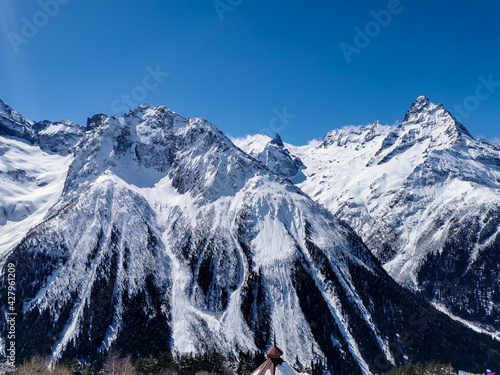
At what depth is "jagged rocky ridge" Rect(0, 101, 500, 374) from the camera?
A: 143750 mm

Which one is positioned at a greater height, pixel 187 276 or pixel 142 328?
pixel 187 276

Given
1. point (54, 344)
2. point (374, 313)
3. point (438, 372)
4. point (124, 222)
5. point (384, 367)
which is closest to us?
point (438, 372)

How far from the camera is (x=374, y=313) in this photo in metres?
167

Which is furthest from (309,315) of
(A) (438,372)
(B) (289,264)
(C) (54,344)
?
(C) (54,344)

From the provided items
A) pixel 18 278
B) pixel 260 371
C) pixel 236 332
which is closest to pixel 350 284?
pixel 236 332

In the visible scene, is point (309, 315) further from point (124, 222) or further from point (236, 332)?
point (124, 222)

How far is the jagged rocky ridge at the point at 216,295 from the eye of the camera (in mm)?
143750

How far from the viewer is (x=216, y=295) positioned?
547ft

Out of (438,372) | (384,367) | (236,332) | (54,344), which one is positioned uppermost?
(438,372)

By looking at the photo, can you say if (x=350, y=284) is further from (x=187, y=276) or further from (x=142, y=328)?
(x=142, y=328)

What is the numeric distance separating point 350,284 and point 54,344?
421 ft

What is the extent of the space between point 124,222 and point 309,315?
10358 centimetres

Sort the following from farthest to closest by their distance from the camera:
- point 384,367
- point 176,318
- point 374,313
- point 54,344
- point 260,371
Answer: point 374,313, point 176,318, point 384,367, point 54,344, point 260,371

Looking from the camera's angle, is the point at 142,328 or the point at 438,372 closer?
the point at 438,372
